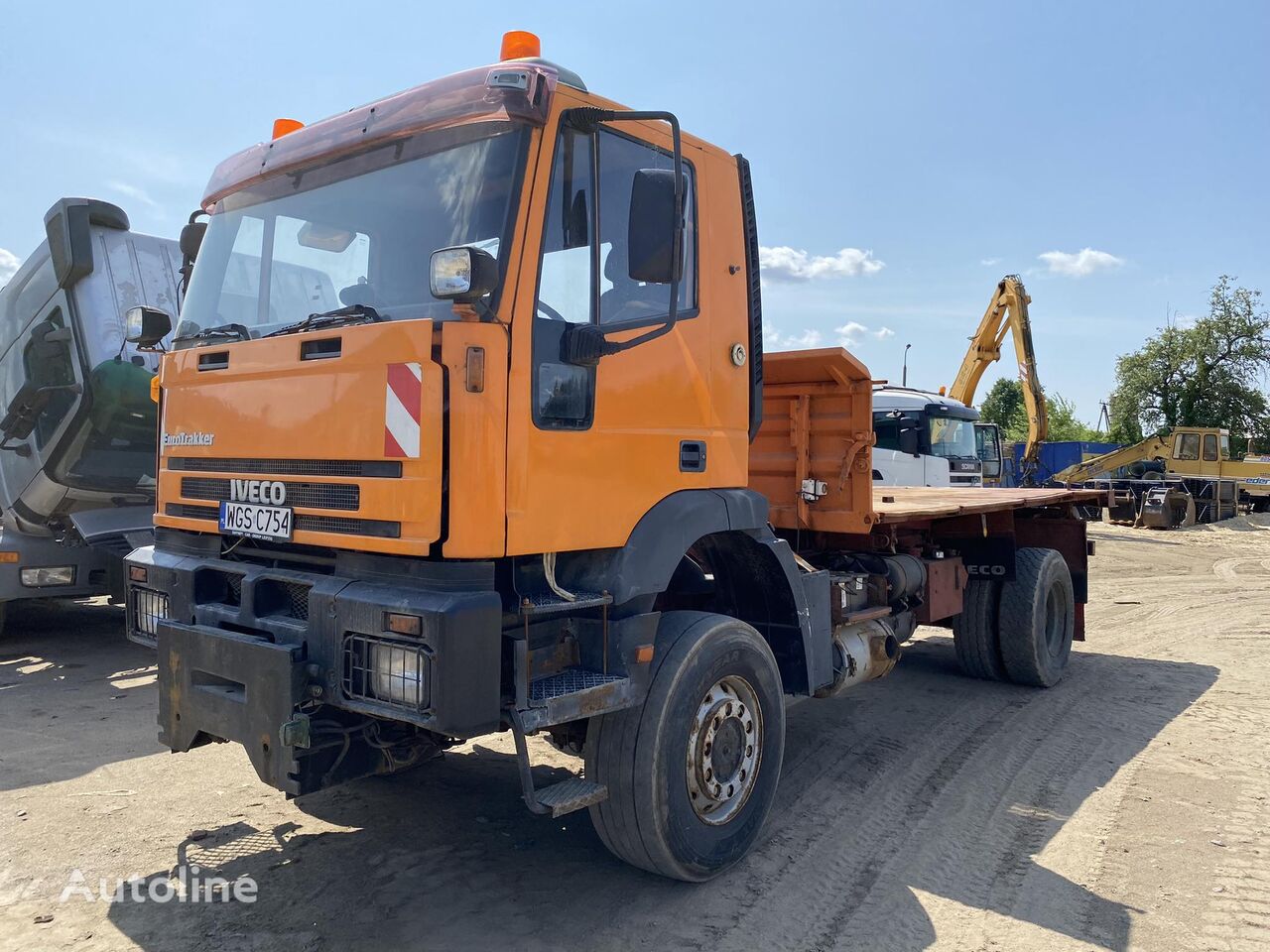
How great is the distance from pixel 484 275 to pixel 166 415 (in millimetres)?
1979

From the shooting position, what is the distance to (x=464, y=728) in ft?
9.89

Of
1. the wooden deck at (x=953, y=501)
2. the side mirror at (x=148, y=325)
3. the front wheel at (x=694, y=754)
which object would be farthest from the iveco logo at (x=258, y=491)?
the wooden deck at (x=953, y=501)

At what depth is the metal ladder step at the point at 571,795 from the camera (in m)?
3.28

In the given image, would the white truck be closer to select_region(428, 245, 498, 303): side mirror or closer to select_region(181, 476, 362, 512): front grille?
select_region(181, 476, 362, 512): front grille

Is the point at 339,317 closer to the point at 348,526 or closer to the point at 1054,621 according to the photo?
the point at 348,526

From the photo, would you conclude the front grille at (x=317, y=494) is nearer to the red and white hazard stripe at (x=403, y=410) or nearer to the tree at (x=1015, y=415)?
the red and white hazard stripe at (x=403, y=410)

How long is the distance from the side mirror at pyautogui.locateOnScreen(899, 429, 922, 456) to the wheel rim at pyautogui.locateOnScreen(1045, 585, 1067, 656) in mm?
8889

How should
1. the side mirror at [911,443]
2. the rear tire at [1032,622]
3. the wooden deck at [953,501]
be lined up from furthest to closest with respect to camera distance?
the side mirror at [911,443]
the rear tire at [1032,622]
the wooden deck at [953,501]

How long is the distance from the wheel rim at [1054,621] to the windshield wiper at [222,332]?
6420mm

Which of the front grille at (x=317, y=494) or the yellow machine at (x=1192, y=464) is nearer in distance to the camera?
the front grille at (x=317, y=494)

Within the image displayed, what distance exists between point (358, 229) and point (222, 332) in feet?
2.53

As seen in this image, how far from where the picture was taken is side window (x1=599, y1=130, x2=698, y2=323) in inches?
142

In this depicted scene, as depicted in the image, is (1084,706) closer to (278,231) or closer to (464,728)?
(464,728)

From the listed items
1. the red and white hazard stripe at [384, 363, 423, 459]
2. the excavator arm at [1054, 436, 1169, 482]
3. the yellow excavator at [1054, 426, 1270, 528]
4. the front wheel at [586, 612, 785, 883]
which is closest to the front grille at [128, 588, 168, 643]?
the red and white hazard stripe at [384, 363, 423, 459]
